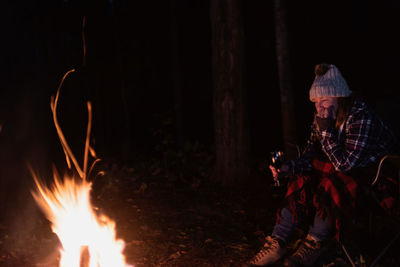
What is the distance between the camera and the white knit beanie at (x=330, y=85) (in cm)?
325

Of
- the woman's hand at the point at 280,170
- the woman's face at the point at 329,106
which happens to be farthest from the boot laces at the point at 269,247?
the woman's face at the point at 329,106

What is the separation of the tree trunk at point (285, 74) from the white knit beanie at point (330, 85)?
84.3 inches

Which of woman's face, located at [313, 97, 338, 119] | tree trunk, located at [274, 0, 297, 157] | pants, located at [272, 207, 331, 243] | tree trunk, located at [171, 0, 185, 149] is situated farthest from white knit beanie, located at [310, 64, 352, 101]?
tree trunk, located at [171, 0, 185, 149]

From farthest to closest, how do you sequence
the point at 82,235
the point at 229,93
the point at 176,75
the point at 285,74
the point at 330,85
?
1. the point at 176,75
2. the point at 229,93
3. the point at 285,74
4. the point at 82,235
5. the point at 330,85

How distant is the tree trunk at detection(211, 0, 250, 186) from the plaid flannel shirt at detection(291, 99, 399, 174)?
2545 millimetres

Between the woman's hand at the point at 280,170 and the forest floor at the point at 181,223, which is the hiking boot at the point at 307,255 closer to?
the forest floor at the point at 181,223

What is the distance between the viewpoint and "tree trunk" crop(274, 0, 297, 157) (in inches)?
214

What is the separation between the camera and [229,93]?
5727mm

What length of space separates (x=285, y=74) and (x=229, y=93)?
2.88 ft

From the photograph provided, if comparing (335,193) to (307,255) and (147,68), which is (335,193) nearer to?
(307,255)

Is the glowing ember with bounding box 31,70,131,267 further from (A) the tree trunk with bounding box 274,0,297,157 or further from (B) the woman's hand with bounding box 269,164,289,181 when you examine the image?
(A) the tree trunk with bounding box 274,0,297,157

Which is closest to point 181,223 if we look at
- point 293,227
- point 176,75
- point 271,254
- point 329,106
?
point 271,254

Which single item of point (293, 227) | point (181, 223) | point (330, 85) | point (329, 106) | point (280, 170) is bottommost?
point (181, 223)

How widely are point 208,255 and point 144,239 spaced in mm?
801
